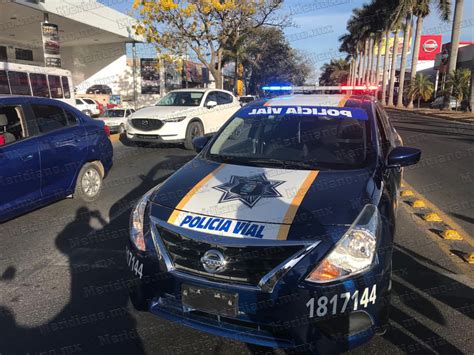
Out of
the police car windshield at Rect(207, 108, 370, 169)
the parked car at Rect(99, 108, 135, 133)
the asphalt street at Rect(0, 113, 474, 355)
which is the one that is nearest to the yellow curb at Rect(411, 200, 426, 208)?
the asphalt street at Rect(0, 113, 474, 355)

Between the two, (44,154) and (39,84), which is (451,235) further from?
(39,84)

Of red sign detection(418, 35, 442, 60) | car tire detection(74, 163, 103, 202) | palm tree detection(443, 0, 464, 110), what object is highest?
red sign detection(418, 35, 442, 60)

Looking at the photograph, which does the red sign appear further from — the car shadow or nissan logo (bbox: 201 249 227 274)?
nissan logo (bbox: 201 249 227 274)

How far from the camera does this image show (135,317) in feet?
10.6

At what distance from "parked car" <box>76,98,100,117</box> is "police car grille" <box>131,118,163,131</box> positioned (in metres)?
14.5

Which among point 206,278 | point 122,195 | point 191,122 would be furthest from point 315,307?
point 191,122

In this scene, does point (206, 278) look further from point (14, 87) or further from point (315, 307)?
point (14, 87)

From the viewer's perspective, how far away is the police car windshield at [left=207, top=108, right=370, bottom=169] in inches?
145

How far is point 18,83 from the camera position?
1543 cm

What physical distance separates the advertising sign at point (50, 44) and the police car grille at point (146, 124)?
8491 millimetres

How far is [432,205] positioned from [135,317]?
4801 millimetres

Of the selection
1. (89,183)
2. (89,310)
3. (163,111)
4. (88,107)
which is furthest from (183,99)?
(88,107)

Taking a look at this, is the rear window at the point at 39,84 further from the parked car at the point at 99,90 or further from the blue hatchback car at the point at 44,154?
the parked car at the point at 99,90

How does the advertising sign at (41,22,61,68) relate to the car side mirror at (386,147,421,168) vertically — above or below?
above
